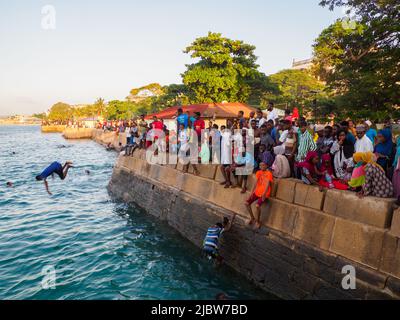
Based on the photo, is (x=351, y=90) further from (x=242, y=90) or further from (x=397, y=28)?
(x=242, y=90)

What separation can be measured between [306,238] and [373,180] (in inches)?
81.7

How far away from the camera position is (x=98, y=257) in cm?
1112

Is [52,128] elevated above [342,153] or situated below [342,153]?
below

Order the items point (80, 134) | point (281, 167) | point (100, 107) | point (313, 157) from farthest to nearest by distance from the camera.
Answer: point (100, 107) → point (80, 134) → point (281, 167) → point (313, 157)

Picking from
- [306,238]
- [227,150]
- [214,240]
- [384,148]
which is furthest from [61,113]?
[384,148]

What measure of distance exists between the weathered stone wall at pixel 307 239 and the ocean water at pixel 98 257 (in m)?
0.74

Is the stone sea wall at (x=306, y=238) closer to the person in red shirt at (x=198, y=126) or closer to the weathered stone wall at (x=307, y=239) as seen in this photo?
the weathered stone wall at (x=307, y=239)

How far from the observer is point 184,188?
12969 mm

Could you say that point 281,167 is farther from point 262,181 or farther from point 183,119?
point 183,119

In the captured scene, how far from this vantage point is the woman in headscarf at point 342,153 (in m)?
8.19

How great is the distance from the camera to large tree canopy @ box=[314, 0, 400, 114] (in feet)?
45.3

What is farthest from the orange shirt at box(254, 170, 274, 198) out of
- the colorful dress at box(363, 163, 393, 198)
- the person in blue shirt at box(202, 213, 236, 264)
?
the colorful dress at box(363, 163, 393, 198)

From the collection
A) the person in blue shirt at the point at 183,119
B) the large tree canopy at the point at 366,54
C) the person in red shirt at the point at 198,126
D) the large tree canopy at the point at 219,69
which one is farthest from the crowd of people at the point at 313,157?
the large tree canopy at the point at 219,69
